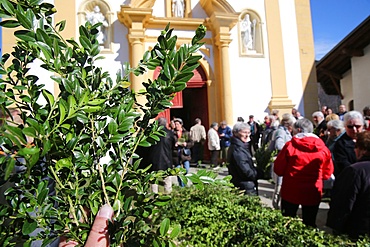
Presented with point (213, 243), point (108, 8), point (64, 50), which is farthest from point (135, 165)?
point (108, 8)

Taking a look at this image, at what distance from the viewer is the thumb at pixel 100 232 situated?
791mm

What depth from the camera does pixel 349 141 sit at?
3.82 meters

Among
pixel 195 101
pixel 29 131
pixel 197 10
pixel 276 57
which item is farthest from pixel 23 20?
pixel 276 57

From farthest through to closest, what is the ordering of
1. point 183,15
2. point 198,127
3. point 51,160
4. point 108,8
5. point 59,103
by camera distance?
1. point 183,15
2. point 108,8
3. point 198,127
4. point 51,160
5. point 59,103

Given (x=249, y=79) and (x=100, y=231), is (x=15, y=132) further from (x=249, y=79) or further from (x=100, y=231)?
(x=249, y=79)

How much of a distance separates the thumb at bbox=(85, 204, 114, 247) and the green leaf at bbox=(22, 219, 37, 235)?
14cm

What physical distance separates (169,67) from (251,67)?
37.6 ft

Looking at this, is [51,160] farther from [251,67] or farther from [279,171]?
[251,67]

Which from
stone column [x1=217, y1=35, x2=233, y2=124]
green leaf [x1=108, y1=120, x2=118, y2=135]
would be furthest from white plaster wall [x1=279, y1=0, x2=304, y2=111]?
green leaf [x1=108, y1=120, x2=118, y2=135]

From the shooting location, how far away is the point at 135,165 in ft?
3.10

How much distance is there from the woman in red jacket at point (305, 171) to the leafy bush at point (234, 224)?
529 mm

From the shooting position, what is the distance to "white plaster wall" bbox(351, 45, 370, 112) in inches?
470

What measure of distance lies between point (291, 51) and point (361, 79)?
3.15m

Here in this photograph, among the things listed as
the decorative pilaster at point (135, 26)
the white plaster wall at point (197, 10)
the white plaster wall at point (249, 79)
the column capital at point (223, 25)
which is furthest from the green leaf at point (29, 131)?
the white plaster wall at point (197, 10)
